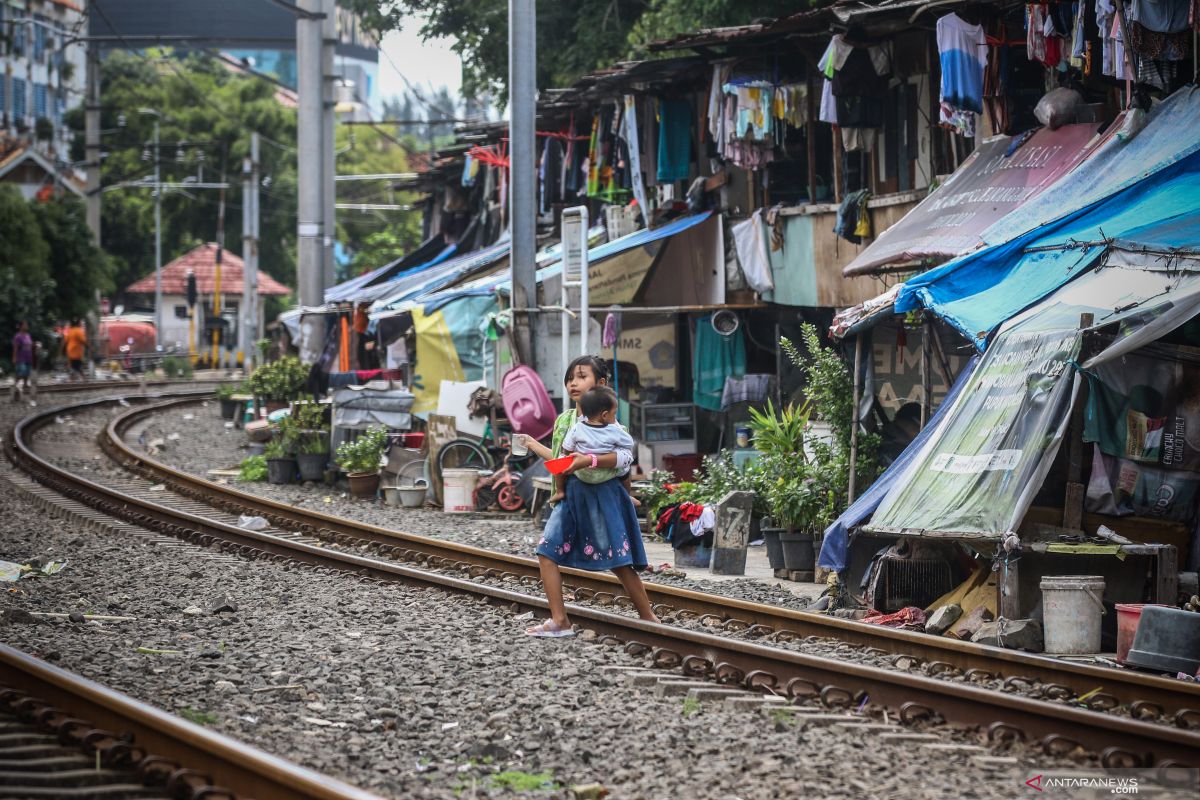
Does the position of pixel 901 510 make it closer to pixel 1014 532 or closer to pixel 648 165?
pixel 1014 532

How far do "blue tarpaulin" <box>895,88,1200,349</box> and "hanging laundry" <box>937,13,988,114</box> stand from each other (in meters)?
1.66

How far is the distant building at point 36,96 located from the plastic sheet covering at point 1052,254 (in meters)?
57.5

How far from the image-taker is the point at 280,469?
20.8 meters

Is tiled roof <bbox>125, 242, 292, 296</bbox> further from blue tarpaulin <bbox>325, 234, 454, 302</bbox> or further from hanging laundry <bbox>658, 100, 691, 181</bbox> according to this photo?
hanging laundry <bbox>658, 100, 691, 181</bbox>

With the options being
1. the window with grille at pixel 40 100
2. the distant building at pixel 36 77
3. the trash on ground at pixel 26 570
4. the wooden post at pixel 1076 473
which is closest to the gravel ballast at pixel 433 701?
the trash on ground at pixel 26 570

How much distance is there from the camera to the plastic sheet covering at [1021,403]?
956 cm

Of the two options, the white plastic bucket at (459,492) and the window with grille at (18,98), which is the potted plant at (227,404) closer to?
the white plastic bucket at (459,492)

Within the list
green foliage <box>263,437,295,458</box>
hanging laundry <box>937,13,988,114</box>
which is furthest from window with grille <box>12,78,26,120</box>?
hanging laundry <box>937,13,988,114</box>

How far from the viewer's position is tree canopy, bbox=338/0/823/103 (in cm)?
2567

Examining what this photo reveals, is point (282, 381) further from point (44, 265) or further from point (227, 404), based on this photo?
point (44, 265)

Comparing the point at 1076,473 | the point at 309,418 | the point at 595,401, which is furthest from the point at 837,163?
the point at 595,401

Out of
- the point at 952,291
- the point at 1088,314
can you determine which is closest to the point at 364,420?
the point at 952,291

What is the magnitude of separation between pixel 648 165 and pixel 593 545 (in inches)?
473

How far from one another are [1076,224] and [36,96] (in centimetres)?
7429
